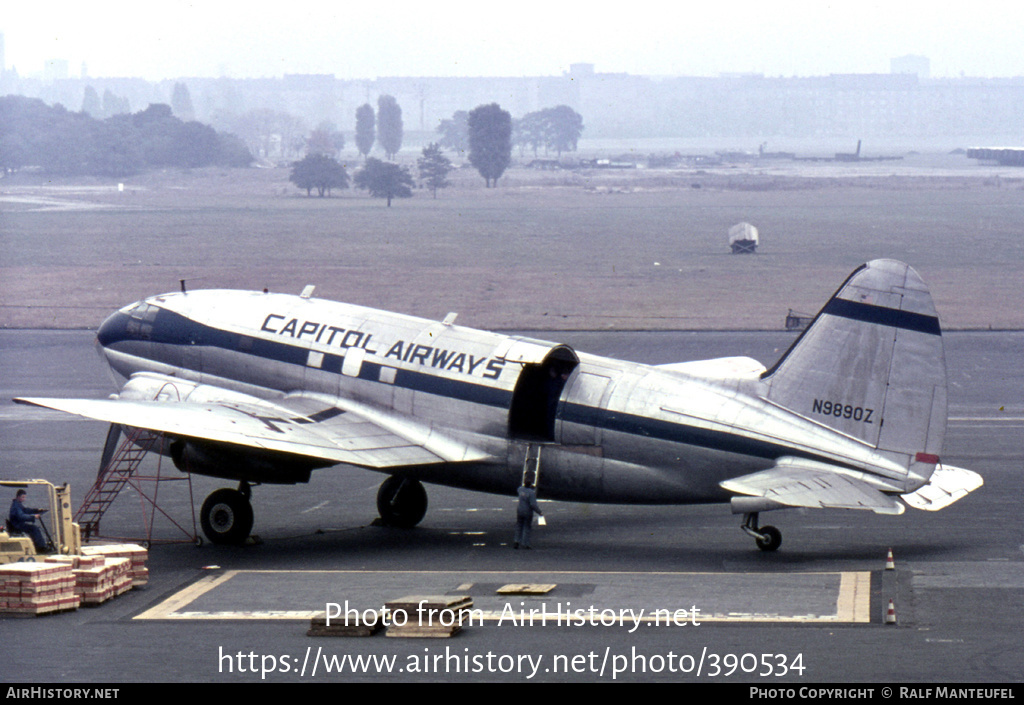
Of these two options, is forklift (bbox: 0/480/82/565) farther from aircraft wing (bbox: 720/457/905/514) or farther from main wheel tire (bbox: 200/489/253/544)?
aircraft wing (bbox: 720/457/905/514)

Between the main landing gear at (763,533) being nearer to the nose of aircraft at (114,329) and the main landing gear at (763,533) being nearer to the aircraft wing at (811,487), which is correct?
the aircraft wing at (811,487)

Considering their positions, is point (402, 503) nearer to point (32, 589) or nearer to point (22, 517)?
point (22, 517)

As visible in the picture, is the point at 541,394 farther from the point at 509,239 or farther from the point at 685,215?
the point at 685,215

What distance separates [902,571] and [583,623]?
789 centimetres

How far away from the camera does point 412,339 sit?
109 ft

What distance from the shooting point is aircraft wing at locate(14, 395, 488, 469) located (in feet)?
97.1

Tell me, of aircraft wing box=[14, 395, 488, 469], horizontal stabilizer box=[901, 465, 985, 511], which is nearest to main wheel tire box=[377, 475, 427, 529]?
aircraft wing box=[14, 395, 488, 469]

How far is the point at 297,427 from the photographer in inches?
1241

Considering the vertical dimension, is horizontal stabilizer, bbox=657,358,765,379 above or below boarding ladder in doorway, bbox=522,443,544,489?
above

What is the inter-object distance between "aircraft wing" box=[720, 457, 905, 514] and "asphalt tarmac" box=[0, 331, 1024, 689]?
1.45m

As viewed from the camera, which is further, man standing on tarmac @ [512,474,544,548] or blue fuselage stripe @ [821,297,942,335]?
man standing on tarmac @ [512,474,544,548]

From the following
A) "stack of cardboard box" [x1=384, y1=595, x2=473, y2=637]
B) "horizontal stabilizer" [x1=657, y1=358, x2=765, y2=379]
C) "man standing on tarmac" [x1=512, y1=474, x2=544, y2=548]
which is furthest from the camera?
"horizontal stabilizer" [x1=657, y1=358, x2=765, y2=379]

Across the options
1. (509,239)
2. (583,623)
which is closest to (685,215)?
(509,239)
